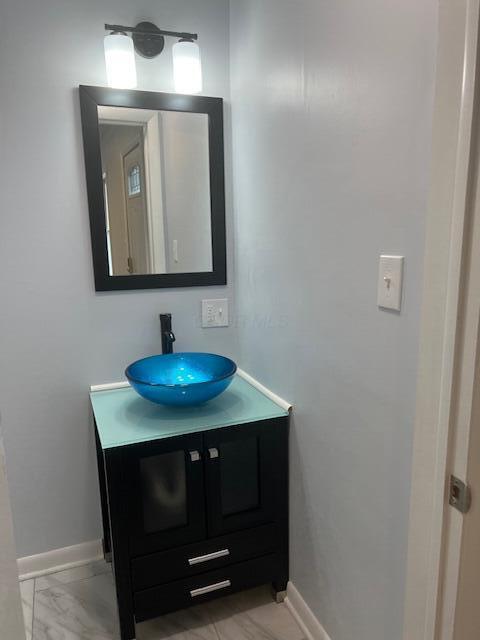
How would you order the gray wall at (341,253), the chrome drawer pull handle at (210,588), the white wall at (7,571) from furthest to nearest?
the chrome drawer pull handle at (210,588) < the gray wall at (341,253) < the white wall at (7,571)

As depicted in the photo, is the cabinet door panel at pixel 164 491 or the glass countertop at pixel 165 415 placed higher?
the glass countertop at pixel 165 415

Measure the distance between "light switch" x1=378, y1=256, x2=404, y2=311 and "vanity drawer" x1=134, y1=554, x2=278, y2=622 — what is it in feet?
3.68

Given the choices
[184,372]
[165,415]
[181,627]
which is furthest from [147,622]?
[184,372]

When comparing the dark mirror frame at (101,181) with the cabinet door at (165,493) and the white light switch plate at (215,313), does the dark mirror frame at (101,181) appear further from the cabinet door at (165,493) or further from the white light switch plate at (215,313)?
the cabinet door at (165,493)

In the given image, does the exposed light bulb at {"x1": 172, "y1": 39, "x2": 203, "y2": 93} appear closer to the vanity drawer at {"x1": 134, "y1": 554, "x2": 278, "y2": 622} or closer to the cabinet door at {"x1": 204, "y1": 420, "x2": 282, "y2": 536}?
the cabinet door at {"x1": 204, "y1": 420, "x2": 282, "y2": 536}

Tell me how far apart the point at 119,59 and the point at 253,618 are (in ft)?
6.90

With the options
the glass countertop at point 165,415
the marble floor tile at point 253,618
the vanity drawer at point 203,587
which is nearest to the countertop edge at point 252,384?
the glass countertop at point 165,415

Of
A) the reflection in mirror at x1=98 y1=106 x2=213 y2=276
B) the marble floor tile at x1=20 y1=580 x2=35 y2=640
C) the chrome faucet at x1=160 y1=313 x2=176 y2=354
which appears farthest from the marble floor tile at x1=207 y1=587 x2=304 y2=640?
the reflection in mirror at x1=98 y1=106 x2=213 y2=276

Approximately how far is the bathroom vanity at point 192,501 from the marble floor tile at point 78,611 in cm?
20

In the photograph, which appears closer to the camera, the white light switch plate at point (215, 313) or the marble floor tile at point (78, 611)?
the marble floor tile at point (78, 611)

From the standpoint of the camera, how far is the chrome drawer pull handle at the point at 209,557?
1543 millimetres

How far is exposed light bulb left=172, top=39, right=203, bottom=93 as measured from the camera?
1718mm

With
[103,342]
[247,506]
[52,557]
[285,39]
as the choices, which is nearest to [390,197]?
[285,39]

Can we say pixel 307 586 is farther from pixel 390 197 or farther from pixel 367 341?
pixel 390 197
